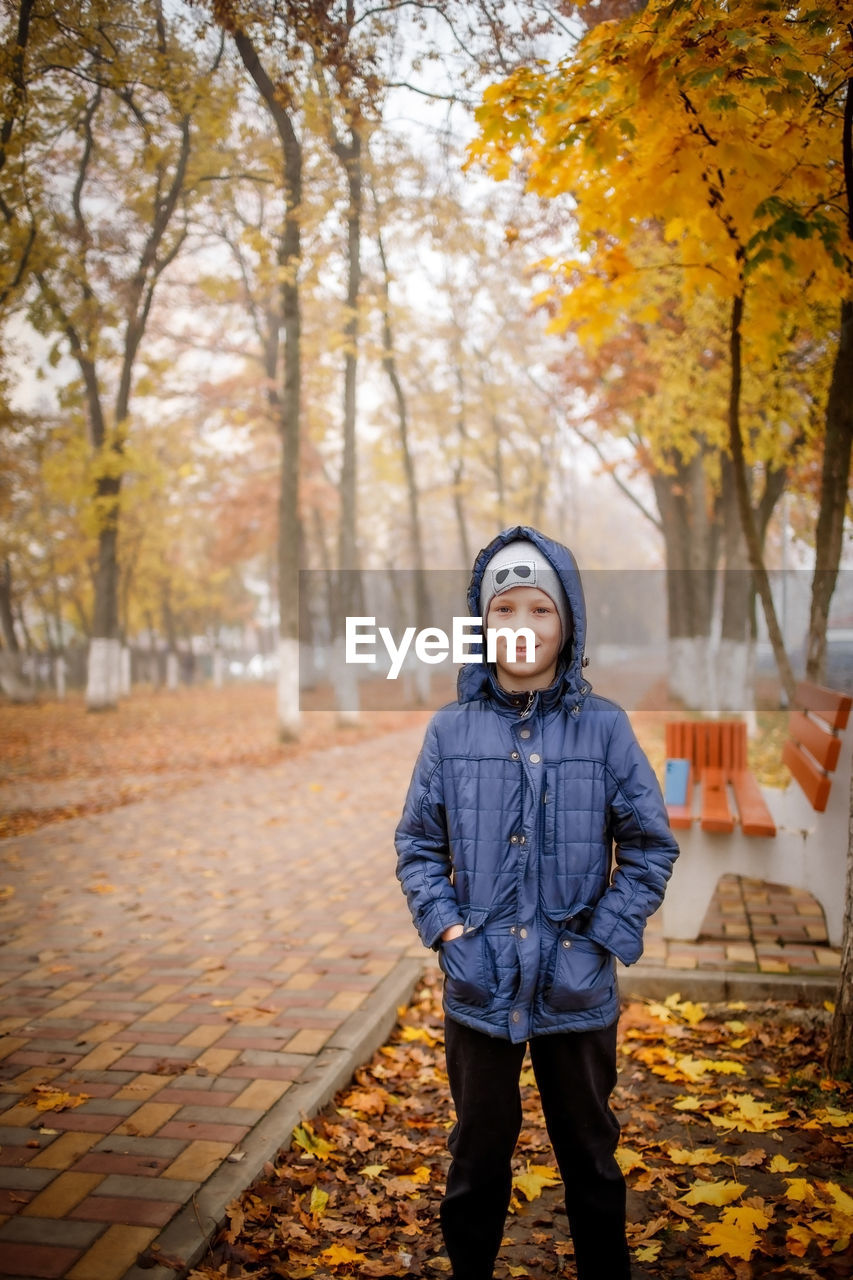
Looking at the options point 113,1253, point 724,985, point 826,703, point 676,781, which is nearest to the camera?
point 113,1253

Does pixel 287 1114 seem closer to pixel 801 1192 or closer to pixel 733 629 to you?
pixel 801 1192

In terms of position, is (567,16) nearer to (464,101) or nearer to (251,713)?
(464,101)

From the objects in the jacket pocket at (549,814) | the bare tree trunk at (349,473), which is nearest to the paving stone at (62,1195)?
the jacket pocket at (549,814)

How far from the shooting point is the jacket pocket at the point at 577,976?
208 centimetres

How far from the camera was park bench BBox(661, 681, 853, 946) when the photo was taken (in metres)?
4.20

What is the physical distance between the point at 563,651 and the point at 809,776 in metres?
2.52

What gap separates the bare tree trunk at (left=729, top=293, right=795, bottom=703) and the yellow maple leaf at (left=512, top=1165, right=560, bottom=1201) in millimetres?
3608

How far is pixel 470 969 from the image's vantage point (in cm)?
211

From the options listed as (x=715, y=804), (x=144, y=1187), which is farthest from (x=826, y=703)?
(x=144, y=1187)

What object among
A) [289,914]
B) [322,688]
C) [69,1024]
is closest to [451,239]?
[289,914]

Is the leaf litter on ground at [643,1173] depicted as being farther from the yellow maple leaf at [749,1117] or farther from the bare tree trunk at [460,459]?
the bare tree trunk at [460,459]

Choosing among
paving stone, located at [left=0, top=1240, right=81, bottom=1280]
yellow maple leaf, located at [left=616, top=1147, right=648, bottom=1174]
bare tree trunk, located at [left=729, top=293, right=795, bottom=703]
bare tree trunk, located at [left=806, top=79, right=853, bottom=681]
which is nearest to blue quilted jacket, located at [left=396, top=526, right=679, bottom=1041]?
yellow maple leaf, located at [left=616, top=1147, right=648, bottom=1174]

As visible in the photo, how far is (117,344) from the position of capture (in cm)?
1222

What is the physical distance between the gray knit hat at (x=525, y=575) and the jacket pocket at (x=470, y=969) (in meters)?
0.73
